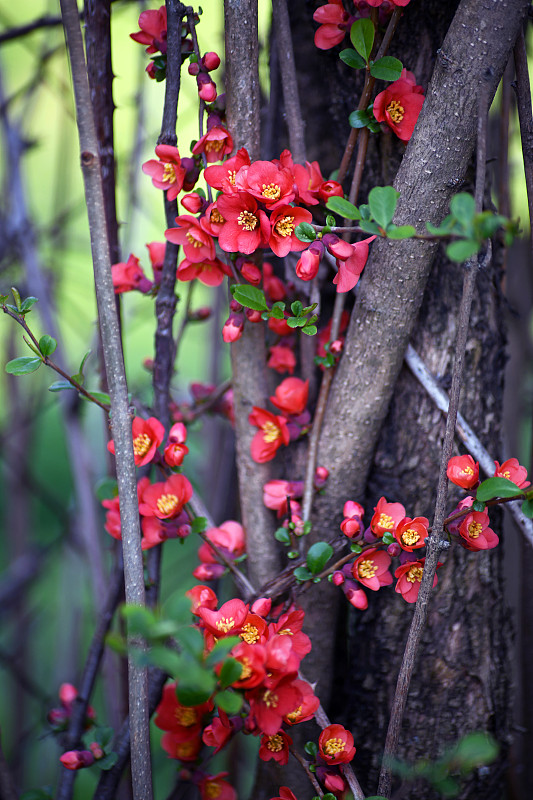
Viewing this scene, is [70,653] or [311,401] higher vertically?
[311,401]

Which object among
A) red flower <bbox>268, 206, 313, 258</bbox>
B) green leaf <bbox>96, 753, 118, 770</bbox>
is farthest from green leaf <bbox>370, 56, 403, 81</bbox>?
green leaf <bbox>96, 753, 118, 770</bbox>

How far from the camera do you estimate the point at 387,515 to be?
29.6 inches

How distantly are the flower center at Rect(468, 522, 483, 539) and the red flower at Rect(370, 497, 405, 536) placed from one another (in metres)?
0.08

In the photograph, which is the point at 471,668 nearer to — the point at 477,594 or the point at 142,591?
the point at 477,594

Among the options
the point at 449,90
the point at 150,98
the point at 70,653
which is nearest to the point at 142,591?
the point at 449,90

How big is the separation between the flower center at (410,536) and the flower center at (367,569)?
0.07 metres

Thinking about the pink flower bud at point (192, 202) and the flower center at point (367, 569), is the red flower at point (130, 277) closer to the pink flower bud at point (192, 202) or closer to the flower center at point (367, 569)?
the pink flower bud at point (192, 202)

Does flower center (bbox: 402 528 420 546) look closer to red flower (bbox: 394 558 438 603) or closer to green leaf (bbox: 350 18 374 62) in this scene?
red flower (bbox: 394 558 438 603)

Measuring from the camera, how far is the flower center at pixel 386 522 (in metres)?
0.74

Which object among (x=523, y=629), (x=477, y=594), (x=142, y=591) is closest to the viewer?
(x=142, y=591)

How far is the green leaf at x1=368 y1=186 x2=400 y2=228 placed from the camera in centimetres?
57

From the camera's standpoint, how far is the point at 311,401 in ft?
2.97

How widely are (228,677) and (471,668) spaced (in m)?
0.50

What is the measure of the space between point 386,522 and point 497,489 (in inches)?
6.4
